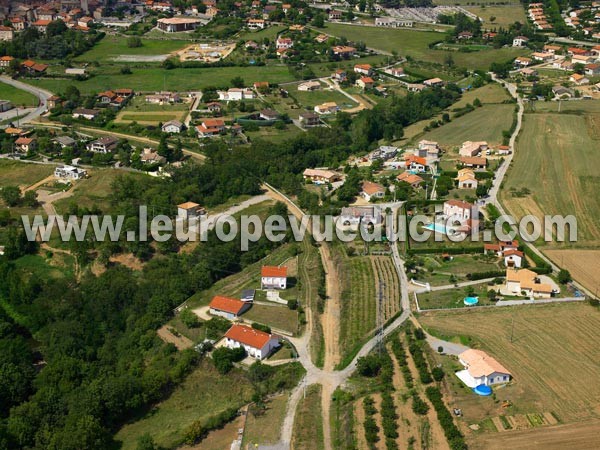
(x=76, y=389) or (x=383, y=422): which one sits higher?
(x=383, y=422)

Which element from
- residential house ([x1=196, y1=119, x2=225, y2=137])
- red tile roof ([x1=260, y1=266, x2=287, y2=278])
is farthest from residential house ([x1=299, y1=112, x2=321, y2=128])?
red tile roof ([x1=260, y1=266, x2=287, y2=278])

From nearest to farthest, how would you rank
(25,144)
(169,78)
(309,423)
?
1. (309,423)
2. (25,144)
3. (169,78)

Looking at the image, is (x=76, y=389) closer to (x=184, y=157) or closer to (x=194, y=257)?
(x=194, y=257)

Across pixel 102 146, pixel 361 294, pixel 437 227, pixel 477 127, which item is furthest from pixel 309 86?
pixel 361 294

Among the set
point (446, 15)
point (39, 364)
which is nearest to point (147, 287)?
point (39, 364)

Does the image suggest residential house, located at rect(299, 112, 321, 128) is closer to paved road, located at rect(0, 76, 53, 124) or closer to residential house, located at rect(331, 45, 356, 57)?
residential house, located at rect(331, 45, 356, 57)

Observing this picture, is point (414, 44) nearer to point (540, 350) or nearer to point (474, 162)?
point (474, 162)

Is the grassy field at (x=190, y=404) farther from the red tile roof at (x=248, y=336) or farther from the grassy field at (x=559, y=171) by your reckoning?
the grassy field at (x=559, y=171)
